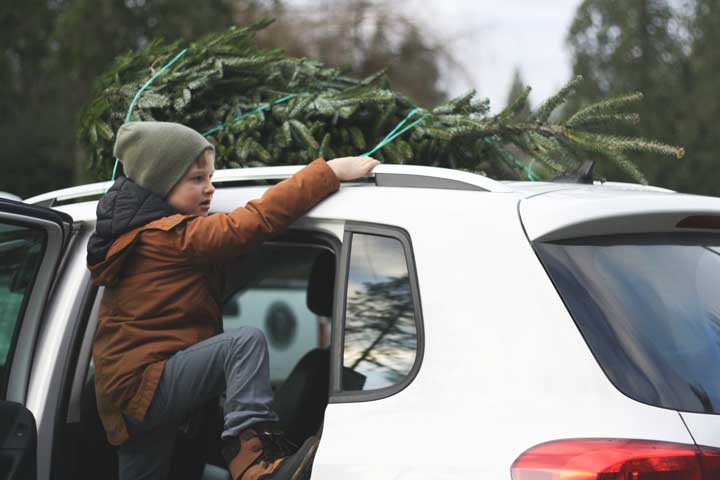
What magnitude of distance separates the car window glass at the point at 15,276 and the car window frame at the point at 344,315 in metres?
1.09

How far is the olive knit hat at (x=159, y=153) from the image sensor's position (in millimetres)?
2965

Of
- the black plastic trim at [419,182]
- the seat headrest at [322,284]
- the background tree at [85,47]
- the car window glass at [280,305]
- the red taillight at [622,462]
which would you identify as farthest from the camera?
the background tree at [85,47]

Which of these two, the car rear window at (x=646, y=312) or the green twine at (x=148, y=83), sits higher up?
the green twine at (x=148, y=83)

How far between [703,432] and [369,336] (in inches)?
33.3

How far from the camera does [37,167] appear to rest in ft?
74.6

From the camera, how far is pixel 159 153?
2.97 m

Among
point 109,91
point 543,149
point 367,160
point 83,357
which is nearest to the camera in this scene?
point 367,160

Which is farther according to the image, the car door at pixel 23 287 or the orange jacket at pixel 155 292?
the car door at pixel 23 287

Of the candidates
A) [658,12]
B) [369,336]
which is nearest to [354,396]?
[369,336]

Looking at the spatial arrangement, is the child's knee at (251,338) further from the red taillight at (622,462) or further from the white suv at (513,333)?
the red taillight at (622,462)

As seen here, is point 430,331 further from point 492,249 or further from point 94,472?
point 94,472

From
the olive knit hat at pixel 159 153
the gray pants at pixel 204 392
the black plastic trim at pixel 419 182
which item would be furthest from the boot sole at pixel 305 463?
the olive knit hat at pixel 159 153

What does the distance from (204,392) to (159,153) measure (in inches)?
30.8

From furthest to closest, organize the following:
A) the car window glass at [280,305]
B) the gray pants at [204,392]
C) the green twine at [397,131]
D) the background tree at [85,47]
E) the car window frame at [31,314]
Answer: the background tree at [85,47] → the car window glass at [280,305] → the green twine at [397,131] → the car window frame at [31,314] → the gray pants at [204,392]
